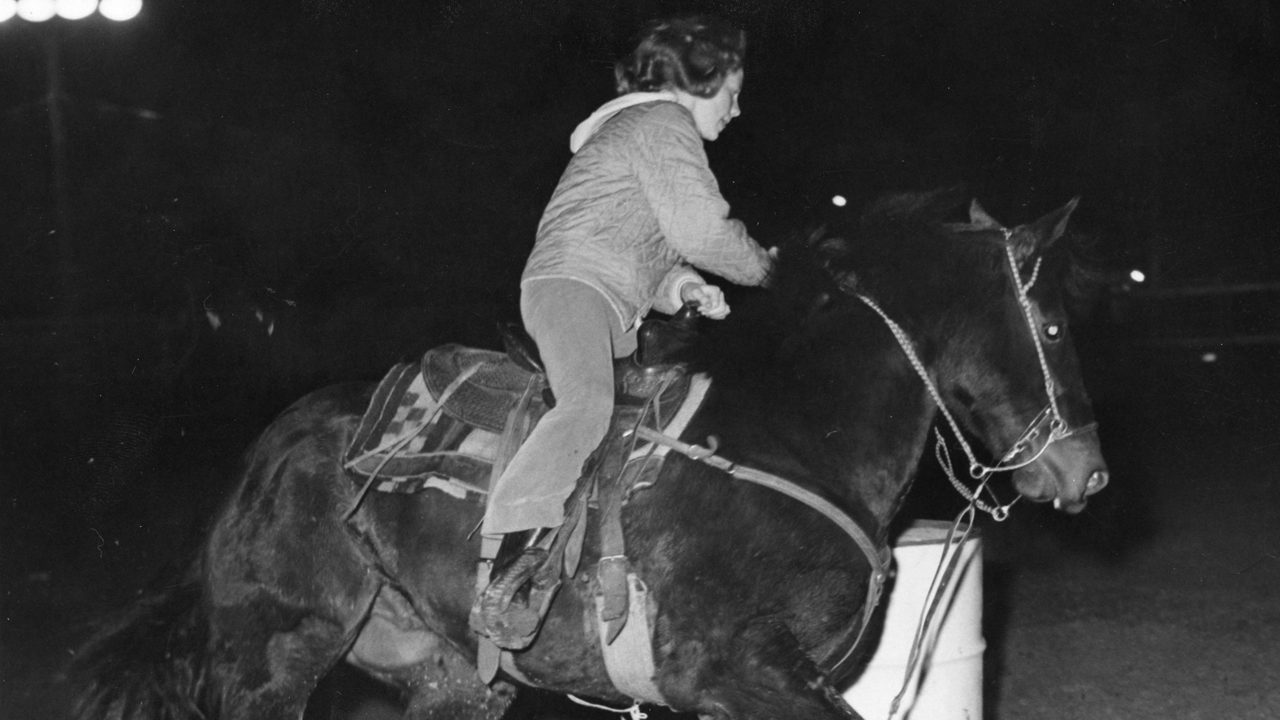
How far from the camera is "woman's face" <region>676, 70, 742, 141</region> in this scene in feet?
10.4

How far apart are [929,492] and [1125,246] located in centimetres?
739

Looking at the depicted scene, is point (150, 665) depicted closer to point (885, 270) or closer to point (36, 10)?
point (885, 270)

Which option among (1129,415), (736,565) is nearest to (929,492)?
(1129,415)

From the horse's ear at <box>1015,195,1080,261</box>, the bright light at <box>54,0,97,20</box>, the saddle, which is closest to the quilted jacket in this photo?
A: the saddle

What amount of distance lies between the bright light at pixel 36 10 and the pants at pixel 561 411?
16.4 ft

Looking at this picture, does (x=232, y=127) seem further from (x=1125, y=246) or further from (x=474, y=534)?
(x=1125, y=246)

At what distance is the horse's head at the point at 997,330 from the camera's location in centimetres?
293

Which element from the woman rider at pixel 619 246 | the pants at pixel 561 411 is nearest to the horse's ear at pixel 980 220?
the woman rider at pixel 619 246

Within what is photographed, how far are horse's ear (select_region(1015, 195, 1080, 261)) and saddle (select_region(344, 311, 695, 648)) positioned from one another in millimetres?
1071

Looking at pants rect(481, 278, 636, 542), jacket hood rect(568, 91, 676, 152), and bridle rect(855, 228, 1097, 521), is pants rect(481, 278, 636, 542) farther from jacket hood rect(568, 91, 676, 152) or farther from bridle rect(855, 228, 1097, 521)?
bridle rect(855, 228, 1097, 521)

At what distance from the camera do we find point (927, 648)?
13.2 ft

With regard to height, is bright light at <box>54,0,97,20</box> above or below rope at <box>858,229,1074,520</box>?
above

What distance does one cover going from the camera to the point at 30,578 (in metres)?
6.43

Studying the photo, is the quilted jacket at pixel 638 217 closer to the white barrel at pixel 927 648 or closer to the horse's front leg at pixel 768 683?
the horse's front leg at pixel 768 683
